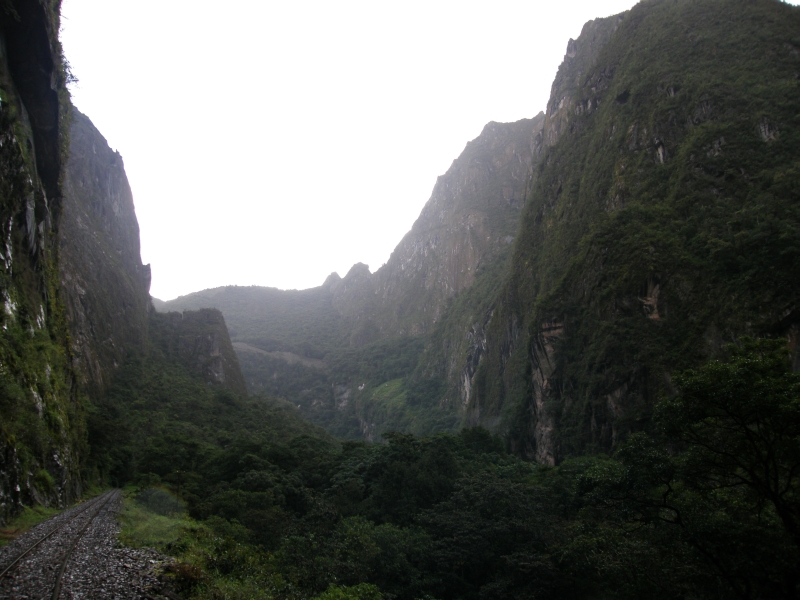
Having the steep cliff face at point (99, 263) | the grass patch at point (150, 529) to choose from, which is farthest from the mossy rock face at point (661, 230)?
the steep cliff face at point (99, 263)

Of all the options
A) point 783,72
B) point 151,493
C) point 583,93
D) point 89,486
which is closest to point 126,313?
point 89,486

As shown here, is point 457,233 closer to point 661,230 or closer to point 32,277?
point 661,230

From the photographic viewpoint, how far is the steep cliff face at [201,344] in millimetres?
72562

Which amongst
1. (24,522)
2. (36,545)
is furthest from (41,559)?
(24,522)

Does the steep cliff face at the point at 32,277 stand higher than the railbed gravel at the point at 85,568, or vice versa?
the steep cliff face at the point at 32,277

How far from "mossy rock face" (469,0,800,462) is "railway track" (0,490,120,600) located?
Answer: 2729cm

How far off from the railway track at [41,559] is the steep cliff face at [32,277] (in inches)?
72.8

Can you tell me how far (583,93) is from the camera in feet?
199

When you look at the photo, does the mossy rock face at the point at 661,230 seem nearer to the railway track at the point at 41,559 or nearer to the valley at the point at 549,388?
the valley at the point at 549,388

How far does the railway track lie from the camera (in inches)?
336

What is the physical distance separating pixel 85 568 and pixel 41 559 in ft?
4.05

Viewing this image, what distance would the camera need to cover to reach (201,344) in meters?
76.1

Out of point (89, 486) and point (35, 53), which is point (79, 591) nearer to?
point (89, 486)

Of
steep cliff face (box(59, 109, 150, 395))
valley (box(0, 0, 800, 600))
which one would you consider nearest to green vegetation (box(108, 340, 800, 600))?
valley (box(0, 0, 800, 600))
